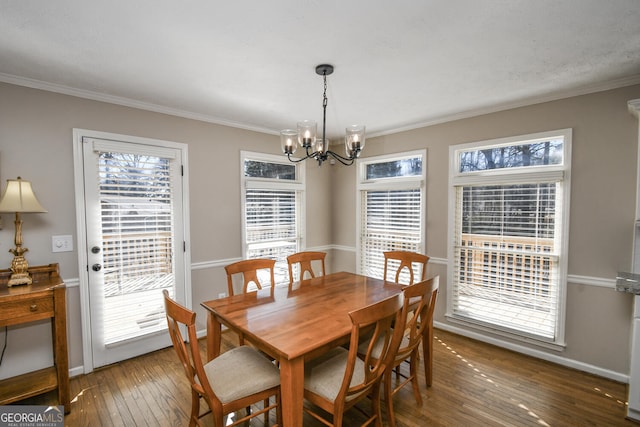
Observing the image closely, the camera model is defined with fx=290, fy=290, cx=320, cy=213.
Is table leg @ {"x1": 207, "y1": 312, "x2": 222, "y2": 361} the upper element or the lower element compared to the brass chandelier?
lower

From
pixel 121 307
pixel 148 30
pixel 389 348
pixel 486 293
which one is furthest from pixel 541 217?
pixel 121 307

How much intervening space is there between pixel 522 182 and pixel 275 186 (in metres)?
2.91

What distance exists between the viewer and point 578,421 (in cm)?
209

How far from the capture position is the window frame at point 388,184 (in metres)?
3.73

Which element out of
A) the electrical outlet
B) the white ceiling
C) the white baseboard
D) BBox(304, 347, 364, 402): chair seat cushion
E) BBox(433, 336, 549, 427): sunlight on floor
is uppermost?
the white ceiling

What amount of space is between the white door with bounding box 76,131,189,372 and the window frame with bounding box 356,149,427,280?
2441 mm

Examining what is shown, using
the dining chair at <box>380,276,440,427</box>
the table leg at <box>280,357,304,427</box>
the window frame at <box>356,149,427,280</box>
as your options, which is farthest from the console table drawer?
the window frame at <box>356,149,427,280</box>

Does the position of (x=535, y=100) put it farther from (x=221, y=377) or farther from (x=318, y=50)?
(x=221, y=377)

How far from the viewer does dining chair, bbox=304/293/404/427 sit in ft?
4.89

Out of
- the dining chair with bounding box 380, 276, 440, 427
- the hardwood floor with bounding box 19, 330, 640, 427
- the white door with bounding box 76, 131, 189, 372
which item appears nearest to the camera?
the dining chair with bounding box 380, 276, 440, 427

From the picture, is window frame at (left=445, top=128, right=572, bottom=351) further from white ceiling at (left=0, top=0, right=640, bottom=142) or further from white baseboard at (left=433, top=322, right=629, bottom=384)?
white ceiling at (left=0, top=0, right=640, bottom=142)

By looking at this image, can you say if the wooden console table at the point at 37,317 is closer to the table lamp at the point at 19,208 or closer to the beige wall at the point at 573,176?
the table lamp at the point at 19,208

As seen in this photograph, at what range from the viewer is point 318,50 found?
199 centimetres

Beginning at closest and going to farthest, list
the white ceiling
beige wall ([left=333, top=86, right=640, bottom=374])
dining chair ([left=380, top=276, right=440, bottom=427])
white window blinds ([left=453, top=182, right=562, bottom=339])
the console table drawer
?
the white ceiling, dining chair ([left=380, top=276, right=440, bottom=427]), the console table drawer, beige wall ([left=333, top=86, right=640, bottom=374]), white window blinds ([left=453, top=182, right=562, bottom=339])
